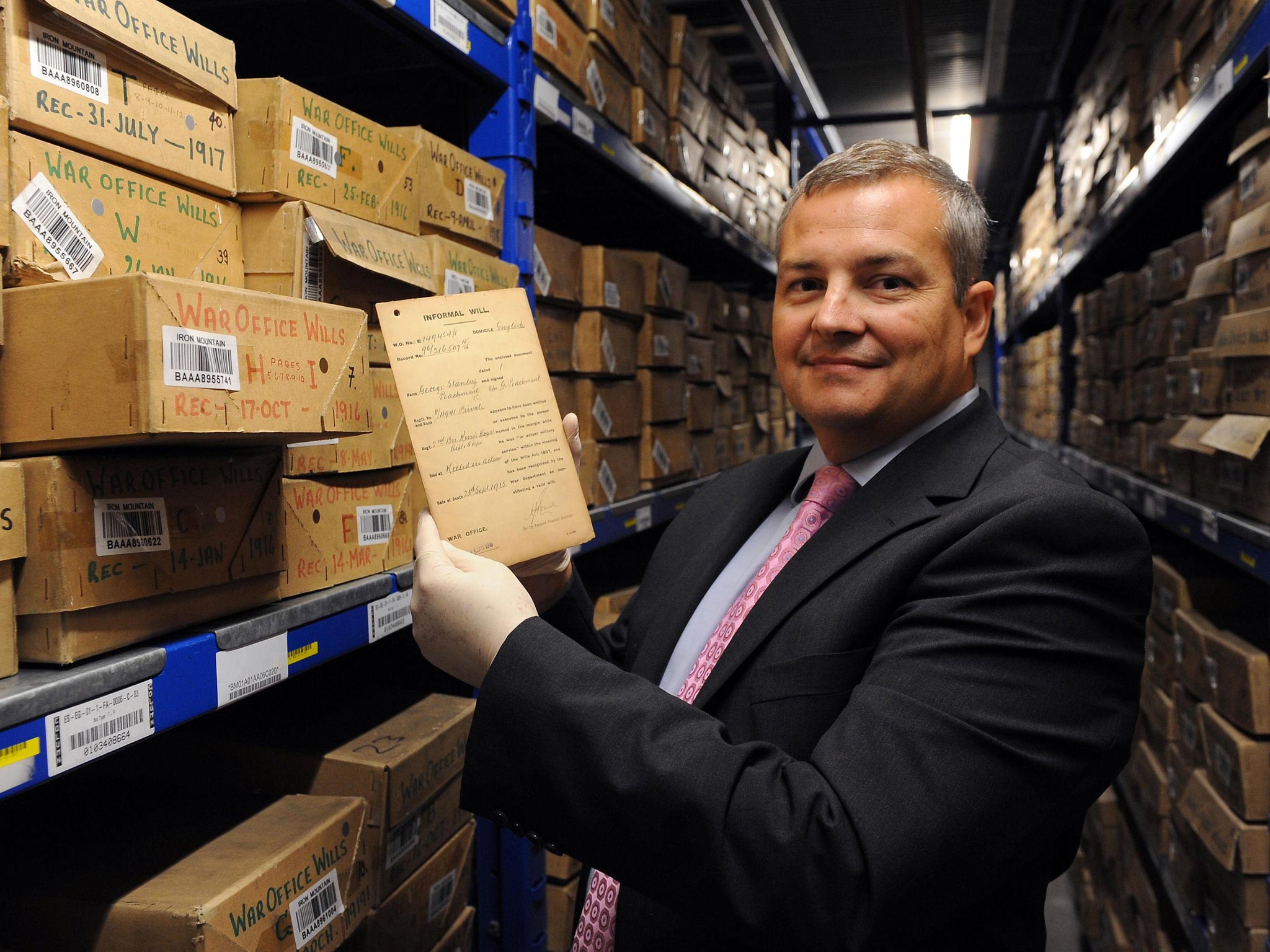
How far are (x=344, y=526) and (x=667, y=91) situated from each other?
1.93m

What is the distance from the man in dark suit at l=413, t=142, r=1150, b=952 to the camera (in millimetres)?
863

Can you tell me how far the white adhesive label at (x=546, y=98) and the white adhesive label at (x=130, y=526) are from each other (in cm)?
120

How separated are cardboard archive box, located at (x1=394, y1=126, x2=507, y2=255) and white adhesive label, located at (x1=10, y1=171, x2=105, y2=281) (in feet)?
1.95

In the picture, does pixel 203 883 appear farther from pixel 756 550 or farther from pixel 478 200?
pixel 478 200

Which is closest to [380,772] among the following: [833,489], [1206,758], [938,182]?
[833,489]

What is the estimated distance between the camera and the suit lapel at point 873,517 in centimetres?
110

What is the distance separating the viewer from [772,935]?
862mm

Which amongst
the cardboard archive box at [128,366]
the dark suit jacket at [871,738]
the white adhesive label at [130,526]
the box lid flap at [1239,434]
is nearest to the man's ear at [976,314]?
the dark suit jacket at [871,738]

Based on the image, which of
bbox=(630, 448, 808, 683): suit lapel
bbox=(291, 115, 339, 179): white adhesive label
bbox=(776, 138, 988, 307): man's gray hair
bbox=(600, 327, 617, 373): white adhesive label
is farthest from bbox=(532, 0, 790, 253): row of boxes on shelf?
bbox=(630, 448, 808, 683): suit lapel

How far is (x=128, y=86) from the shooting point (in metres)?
0.93

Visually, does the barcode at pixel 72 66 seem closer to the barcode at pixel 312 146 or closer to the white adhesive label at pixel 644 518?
the barcode at pixel 312 146

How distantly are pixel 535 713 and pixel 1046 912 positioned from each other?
10.7ft

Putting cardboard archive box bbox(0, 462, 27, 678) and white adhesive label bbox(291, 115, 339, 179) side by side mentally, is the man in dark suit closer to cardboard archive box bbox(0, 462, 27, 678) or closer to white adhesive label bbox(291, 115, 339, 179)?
cardboard archive box bbox(0, 462, 27, 678)

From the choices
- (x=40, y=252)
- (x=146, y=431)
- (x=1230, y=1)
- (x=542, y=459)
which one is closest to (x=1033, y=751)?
(x=542, y=459)
